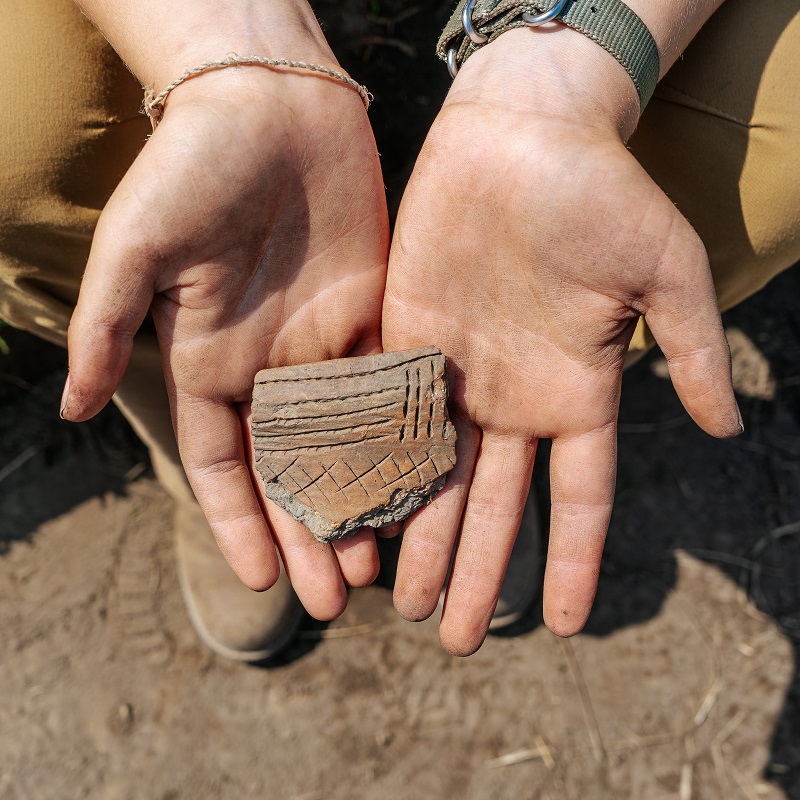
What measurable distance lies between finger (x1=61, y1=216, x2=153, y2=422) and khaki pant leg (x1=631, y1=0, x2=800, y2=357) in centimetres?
123

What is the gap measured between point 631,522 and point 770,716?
0.70 metres

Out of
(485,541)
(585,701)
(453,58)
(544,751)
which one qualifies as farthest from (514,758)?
(453,58)

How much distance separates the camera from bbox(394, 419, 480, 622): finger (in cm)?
184

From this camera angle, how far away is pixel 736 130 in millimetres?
1785

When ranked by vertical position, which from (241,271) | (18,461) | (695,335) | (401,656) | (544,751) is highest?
(241,271)

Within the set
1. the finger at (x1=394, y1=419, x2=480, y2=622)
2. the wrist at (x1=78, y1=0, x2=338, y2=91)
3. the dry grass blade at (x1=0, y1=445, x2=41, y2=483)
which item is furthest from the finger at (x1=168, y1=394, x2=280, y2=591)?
the dry grass blade at (x1=0, y1=445, x2=41, y2=483)

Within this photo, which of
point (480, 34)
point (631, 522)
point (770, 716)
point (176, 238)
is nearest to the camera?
point (176, 238)

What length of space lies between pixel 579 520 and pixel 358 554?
52cm

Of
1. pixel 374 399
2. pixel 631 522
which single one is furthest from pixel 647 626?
pixel 374 399

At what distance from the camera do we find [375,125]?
2.71 meters

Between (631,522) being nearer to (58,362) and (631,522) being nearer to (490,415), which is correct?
(490,415)

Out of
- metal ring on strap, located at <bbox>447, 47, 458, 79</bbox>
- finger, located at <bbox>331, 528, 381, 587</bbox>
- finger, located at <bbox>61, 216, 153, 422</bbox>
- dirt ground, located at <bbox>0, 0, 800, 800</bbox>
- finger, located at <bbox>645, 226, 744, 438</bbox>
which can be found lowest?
dirt ground, located at <bbox>0, 0, 800, 800</bbox>

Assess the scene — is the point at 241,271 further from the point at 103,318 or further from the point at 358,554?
the point at 358,554

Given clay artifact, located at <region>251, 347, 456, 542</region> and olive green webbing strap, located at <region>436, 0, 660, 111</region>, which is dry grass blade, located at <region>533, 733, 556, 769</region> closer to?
clay artifact, located at <region>251, 347, 456, 542</region>
